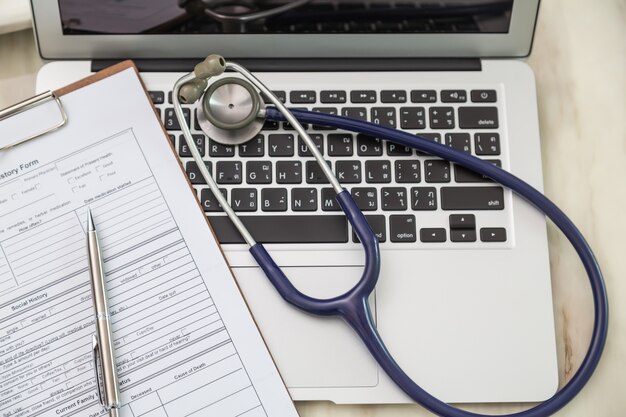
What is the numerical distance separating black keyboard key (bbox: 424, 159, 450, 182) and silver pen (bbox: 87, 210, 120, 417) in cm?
28

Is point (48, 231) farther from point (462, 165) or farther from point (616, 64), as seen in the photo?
point (616, 64)

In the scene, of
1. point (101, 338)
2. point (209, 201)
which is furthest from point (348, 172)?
point (101, 338)

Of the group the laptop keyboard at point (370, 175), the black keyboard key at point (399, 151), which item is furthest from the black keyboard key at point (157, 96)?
the black keyboard key at point (399, 151)

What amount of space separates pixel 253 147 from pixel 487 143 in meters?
0.20

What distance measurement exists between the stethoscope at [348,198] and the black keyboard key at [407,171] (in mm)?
17

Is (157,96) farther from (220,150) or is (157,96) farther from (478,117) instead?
(478,117)

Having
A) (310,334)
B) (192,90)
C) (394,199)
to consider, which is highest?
(192,90)

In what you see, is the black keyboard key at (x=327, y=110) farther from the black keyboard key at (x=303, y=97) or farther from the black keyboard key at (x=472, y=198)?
the black keyboard key at (x=472, y=198)

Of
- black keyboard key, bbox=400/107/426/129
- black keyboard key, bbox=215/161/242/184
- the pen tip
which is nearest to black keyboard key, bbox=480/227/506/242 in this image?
black keyboard key, bbox=400/107/426/129

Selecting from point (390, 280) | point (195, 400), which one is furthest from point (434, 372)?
point (195, 400)

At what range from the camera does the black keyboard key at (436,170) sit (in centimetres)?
60

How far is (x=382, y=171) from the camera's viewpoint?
1.98 ft

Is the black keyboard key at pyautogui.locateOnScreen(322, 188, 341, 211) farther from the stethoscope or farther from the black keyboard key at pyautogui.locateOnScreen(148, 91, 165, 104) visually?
the black keyboard key at pyautogui.locateOnScreen(148, 91, 165, 104)

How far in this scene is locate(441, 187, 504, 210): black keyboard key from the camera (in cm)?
59
